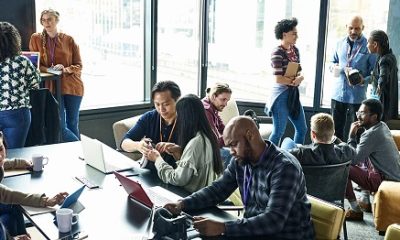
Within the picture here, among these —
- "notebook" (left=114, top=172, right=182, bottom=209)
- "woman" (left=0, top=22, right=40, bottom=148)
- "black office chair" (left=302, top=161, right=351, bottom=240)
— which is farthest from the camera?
"woman" (left=0, top=22, right=40, bottom=148)

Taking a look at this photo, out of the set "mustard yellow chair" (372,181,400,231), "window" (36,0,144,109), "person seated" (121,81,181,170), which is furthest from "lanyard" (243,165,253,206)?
"window" (36,0,144,109)

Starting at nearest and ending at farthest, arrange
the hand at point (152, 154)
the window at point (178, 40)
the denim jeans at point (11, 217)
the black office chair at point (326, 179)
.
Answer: the denim jeans at point (11, 217) → the hand at point (152, 154) → the black office chair at point (326, 179) → the window at point (178, 40)

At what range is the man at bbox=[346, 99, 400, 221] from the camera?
387cm

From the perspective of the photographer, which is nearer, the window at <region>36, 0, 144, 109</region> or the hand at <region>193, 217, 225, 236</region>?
the hand at <region>193, 217, 225, 236</region>

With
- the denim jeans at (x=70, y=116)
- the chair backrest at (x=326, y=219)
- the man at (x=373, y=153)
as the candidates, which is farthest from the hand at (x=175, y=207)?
the denim jeans at (x=70, y=116)

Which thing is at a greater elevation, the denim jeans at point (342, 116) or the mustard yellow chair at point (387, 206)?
the denim jeans at point (342, 116)

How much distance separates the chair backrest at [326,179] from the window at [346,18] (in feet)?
9.12

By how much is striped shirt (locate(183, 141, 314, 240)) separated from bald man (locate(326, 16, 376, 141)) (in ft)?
10.1

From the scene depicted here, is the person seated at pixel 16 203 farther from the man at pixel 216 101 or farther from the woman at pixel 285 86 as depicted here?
the woman at pixel 285 86

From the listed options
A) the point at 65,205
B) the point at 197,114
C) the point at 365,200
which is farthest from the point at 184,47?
the point at 65,205

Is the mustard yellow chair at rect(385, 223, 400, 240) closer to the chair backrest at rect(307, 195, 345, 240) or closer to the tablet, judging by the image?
the chair backrest at rect(307, 195, 345, 240)

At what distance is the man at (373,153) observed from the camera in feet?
12.7

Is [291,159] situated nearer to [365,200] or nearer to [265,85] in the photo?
[365,200]

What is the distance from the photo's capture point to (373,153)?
3.91 metres
